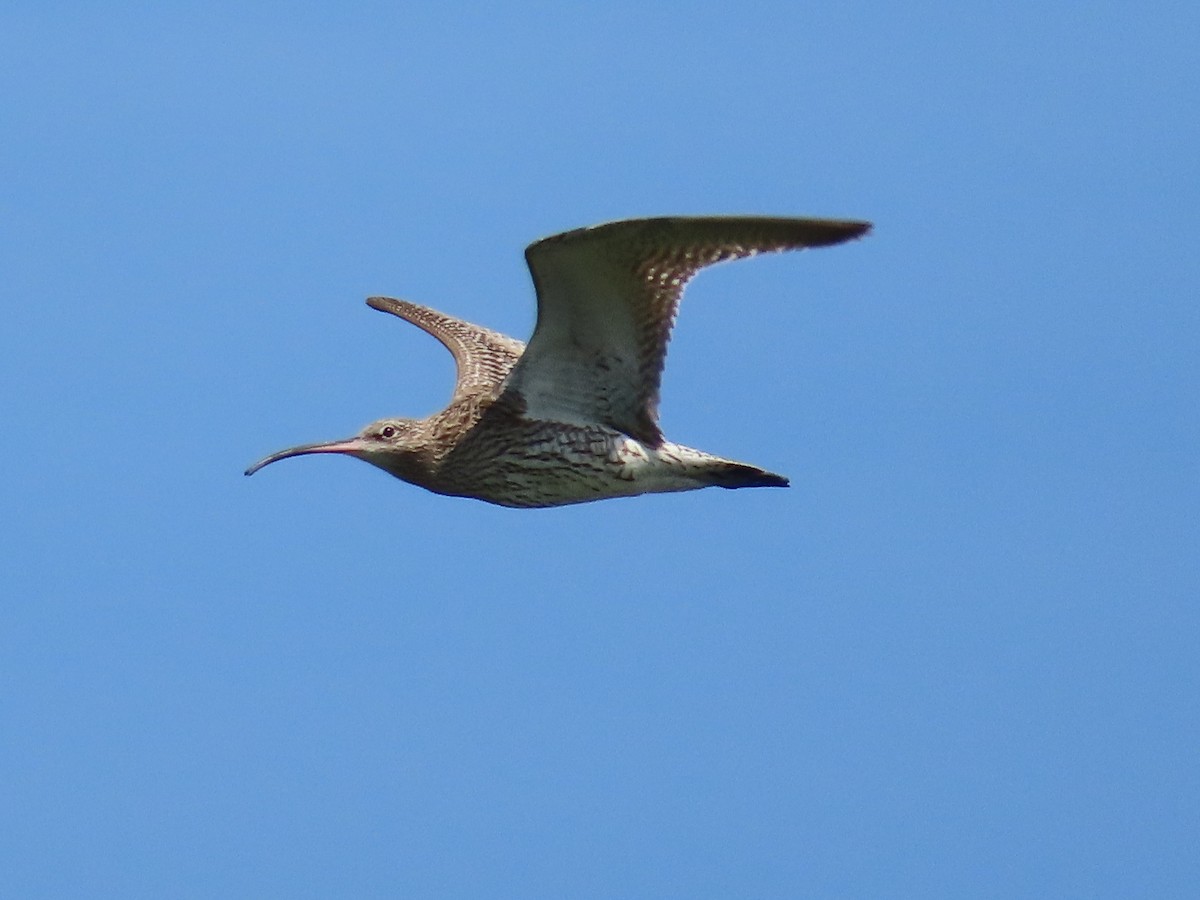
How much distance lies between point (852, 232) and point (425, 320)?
234 inches

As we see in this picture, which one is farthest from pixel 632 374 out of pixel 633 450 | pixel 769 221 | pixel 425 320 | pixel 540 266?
pixel 425 320

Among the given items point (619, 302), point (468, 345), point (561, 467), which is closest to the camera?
point (619, 302)

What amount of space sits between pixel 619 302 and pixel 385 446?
207cm

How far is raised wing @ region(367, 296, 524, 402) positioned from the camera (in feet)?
49.0

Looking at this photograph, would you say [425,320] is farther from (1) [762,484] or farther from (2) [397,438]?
(1) [762,484]

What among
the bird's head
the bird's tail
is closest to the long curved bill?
the bird's head

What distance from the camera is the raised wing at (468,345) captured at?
14.9 meters

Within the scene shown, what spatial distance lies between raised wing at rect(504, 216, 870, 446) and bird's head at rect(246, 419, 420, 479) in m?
0.83

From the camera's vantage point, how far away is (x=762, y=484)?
46.1ft

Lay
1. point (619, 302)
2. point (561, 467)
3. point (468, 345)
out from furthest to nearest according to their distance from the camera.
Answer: point (468, 345)
point (561, 467)
point (619, 302)

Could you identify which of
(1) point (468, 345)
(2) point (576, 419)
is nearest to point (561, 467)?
(2) point (576, 419)

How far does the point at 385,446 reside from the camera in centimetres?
1440

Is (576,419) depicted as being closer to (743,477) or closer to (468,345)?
(743,477)

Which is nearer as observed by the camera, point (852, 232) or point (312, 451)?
point (852, 232)
